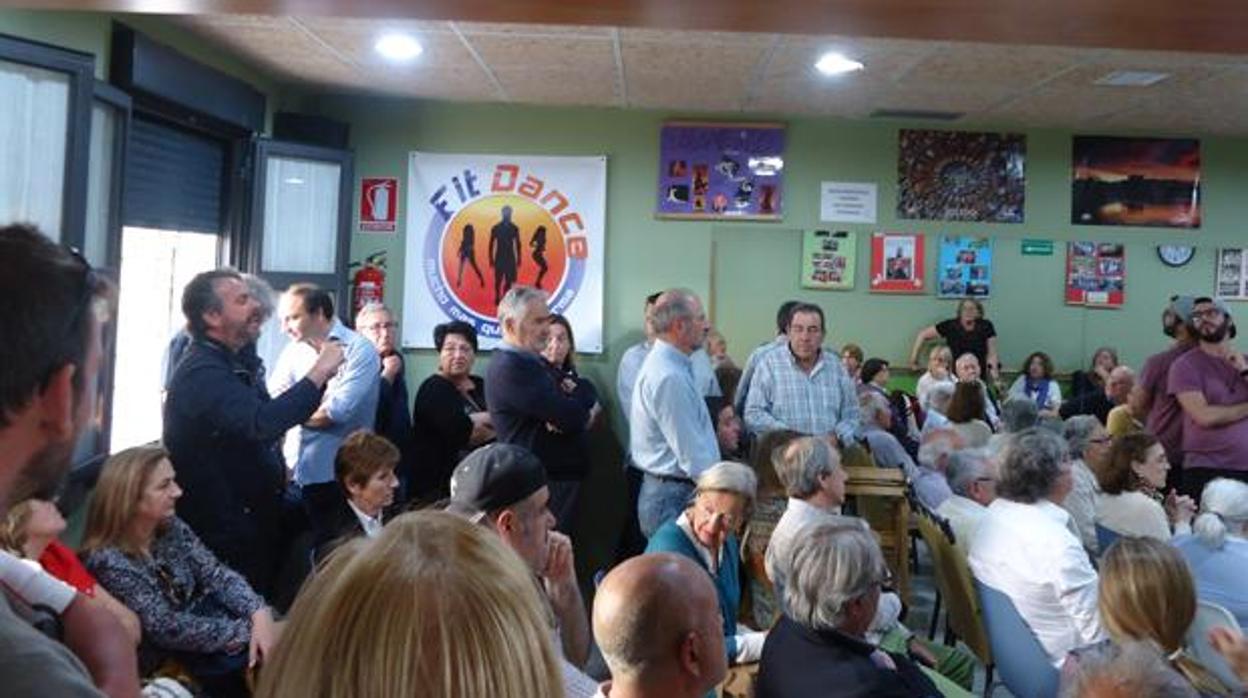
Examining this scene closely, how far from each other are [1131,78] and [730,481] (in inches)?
131

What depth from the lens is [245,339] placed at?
302 centimetres

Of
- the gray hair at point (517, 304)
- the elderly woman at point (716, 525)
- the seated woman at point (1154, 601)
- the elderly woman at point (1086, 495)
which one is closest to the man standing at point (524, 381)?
the gray hair at point (517, 304)

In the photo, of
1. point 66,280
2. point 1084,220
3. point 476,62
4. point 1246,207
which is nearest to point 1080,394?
point 1084,220

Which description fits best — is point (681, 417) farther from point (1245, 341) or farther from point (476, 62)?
point (1245, 341)

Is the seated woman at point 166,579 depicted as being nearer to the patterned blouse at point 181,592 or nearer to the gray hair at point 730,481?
the patterned blouse at point 181,592

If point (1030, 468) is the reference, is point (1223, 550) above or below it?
below

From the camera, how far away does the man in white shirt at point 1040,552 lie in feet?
9.27

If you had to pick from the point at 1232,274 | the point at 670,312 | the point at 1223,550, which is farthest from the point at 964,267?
the point at 1223,550

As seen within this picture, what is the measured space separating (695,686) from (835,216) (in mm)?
4833

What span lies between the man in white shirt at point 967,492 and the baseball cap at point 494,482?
81.1 inches

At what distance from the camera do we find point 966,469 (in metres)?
4.00

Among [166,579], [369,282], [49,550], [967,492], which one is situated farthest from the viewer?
[369,282]

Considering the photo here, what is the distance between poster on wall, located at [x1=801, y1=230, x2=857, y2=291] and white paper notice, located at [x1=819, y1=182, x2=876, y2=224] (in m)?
0.09

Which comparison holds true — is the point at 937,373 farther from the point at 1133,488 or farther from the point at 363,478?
the point at 363,478
